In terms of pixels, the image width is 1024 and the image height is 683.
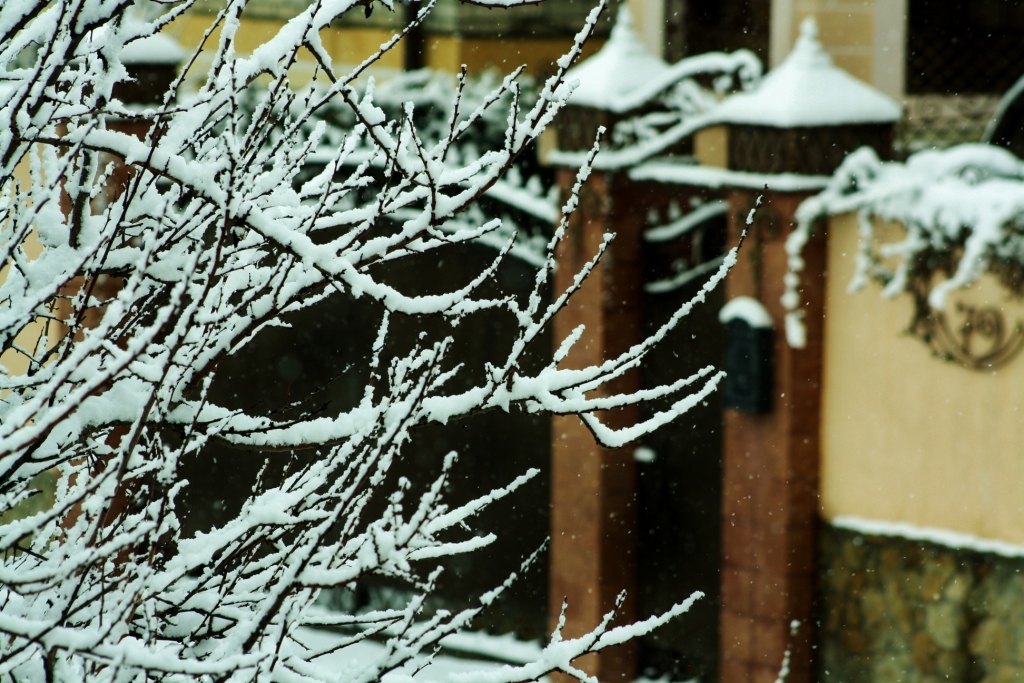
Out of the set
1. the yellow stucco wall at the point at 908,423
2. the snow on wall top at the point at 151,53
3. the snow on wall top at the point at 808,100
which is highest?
the snow on wall top at the point at 151,53

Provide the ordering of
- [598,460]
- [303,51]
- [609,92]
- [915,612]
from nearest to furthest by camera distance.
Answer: [915,612] → [609,92] → [598,460] → [303,51]

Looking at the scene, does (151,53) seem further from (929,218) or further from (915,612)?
(915,612)

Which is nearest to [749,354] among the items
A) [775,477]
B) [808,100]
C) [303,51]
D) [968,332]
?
[775,477]

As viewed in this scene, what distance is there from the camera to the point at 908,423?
635 cm

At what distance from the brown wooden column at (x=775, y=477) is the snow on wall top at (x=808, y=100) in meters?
0.37

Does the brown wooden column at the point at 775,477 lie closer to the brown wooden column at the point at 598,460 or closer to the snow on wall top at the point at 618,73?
the brown wooden column at the point at 598,460

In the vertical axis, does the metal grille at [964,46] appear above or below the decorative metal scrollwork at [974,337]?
above

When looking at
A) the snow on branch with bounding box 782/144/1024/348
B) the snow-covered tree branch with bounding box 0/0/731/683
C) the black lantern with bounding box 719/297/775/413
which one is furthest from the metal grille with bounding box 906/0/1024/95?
the snow-covered tree branch with bounding box 0/0/731/683

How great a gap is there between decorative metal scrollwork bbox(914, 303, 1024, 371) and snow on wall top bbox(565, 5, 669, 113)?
2010 mm

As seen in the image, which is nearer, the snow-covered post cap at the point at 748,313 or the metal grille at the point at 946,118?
the snow-covered post cap at the point at 748,313

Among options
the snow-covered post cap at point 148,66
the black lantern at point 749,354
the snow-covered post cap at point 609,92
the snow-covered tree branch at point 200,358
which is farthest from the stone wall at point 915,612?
the snow-covered post cap at point 148,66

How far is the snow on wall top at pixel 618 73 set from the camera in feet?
23.4

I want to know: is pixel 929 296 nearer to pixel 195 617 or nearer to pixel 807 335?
pixel 807 335

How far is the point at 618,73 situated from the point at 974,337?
7.75ft
